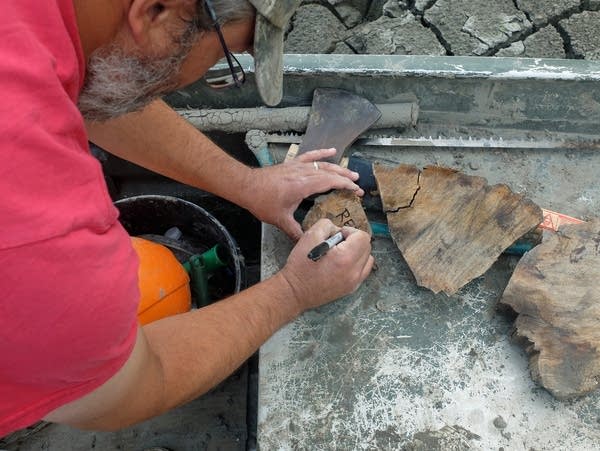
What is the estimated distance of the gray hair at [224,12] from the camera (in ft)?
3.45

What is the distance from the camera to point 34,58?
899 mm

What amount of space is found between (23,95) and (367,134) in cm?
136

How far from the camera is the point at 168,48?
113cm

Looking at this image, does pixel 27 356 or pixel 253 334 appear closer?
pixel 27 356

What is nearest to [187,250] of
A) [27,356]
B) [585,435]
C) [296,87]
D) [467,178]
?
[296,87]

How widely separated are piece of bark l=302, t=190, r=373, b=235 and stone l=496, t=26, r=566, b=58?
175 cm

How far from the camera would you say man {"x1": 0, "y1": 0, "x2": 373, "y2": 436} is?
0.87 meters

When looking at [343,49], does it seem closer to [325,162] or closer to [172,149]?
[325,162]

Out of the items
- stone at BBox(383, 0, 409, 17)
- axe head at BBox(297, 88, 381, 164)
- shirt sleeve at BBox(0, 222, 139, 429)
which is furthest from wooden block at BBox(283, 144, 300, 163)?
stone at BBox(383, 0, 409, 17)

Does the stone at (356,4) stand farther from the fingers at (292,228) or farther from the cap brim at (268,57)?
the cap brim at (268,57)

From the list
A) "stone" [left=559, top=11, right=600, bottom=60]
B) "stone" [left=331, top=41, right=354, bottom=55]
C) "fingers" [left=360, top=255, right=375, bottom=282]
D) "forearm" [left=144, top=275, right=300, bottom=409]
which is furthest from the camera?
"stone" [left=331, top=41, right=354, bottom=55]

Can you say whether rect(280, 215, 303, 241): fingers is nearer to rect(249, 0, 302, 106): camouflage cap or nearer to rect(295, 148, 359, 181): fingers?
rect(295, 148, 359, 181): fingers

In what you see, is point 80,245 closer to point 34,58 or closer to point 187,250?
point 34,58

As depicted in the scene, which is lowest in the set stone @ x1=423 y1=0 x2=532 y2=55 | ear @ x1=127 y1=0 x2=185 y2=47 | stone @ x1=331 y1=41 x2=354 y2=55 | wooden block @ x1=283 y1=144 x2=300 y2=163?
stone @ x1=331 y1=41 x2=354 y2=55
